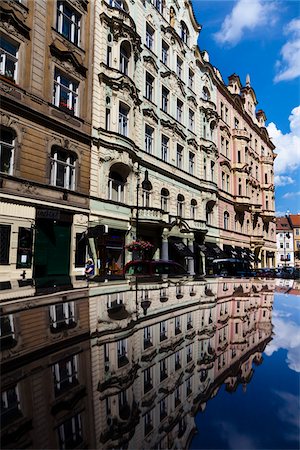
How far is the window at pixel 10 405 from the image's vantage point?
170 cm

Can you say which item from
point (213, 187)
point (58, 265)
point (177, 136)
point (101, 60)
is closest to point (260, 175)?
point (213, 187)

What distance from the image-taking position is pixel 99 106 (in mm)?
21000

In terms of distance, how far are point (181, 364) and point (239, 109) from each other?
46726 mm

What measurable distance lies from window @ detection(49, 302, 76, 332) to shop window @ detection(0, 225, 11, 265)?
11.8 meters

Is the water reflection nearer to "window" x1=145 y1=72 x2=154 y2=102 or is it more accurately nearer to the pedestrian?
the pedestrian

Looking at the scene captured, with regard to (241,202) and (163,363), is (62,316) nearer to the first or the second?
(163,363)

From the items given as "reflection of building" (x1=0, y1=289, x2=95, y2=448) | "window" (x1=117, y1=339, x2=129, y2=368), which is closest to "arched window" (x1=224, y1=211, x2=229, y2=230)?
"reflection of building" (x1=0, y1=289, x2=95, y2=448)

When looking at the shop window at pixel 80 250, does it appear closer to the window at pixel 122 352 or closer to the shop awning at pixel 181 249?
the shop awning at pixel 181 249

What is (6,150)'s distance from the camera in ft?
51.5

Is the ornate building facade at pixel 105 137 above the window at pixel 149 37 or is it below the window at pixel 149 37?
below

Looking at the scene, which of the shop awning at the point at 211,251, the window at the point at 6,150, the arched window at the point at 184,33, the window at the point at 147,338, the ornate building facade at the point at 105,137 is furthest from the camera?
the arched window at the point at 184,33

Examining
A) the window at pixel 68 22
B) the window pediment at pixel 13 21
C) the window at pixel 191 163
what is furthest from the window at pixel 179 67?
the window pediment at pixel 13 21

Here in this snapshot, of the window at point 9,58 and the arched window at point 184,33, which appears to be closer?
the window at point 9,58

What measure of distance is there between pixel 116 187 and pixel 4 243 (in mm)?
9344
